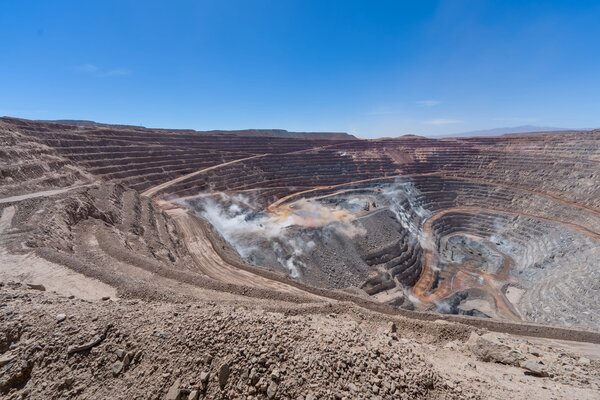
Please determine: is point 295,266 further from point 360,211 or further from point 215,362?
point 215,362

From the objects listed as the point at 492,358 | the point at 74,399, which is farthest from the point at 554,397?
the point at 74,399

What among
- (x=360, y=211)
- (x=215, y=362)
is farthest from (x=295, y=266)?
(x=215, y=362)

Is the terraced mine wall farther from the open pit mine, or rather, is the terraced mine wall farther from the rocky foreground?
the rocky foreground

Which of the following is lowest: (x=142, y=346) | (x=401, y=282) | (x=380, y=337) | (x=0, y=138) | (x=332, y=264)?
(x=401, y=282)

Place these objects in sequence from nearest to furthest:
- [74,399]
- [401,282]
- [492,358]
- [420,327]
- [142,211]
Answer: [74,399] < [492,358] < [420,327] < [142,211] < [401,282]

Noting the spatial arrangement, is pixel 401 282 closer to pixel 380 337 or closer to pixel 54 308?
pixel 380 337

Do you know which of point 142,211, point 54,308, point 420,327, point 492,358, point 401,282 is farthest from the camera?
point 401,282

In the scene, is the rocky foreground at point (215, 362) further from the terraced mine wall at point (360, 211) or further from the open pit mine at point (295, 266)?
the terraced mine wall at point (360, 211)
